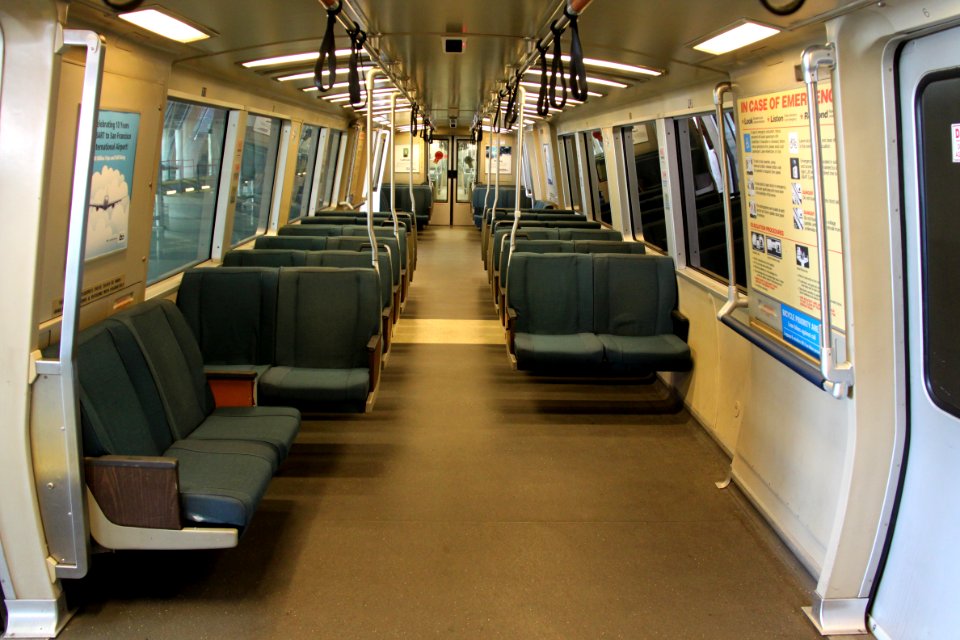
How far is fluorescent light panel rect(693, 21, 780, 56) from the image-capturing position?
124 inches

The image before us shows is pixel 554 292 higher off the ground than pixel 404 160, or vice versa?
pixel 404 160

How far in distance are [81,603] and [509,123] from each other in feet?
17.0

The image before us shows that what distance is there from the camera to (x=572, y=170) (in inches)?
537

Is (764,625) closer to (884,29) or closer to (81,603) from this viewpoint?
(884,29)

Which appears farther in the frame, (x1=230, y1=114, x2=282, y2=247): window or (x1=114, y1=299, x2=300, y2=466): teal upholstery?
(x1=230, y1=114, x2=282, y2=247): window

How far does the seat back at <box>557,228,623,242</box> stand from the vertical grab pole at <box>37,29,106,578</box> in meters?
6.39

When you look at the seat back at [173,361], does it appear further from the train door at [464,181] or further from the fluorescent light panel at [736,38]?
the train door at [464,181]

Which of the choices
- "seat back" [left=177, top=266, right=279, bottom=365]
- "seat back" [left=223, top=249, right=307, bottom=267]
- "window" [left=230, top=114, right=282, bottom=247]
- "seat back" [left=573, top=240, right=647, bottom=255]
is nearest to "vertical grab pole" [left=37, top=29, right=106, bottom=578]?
"seat back" [left=177, top=266, right=279, bottom=365]

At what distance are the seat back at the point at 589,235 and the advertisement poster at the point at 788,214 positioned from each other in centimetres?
427

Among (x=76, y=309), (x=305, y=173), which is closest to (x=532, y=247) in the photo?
(x=76, y=309)

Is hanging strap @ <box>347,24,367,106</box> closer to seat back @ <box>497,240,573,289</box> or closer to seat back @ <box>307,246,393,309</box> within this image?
seat back @ <box>307,246,393,309</box>

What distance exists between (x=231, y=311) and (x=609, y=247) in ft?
13.1

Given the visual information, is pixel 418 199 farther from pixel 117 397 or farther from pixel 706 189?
pixel 117 397

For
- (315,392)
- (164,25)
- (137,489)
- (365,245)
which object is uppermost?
(164,25)
